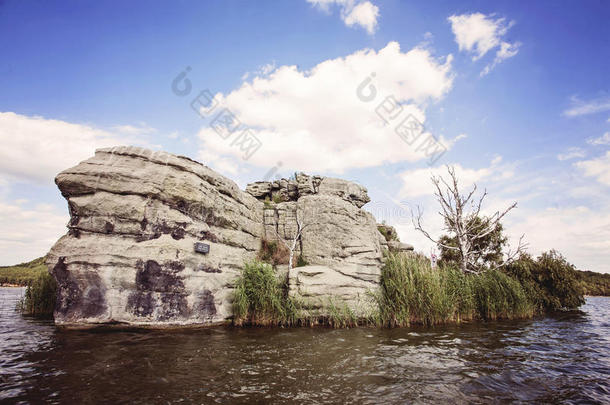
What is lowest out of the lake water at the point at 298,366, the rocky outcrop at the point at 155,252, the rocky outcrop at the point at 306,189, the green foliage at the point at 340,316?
the lake water at the point at 298,366

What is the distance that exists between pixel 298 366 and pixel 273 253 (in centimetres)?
1089

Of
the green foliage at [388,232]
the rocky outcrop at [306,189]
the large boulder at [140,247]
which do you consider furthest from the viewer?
the green foliage at [388,232]

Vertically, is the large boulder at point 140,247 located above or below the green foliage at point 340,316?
above

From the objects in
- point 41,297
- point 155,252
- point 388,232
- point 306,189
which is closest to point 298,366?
point 155,252

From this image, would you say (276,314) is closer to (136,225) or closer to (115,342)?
(115,342)

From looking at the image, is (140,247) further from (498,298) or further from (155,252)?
(498,298)

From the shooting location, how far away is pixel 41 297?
1448cm

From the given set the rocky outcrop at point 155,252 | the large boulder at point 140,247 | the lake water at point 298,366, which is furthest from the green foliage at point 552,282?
the large boulder at point 140,247

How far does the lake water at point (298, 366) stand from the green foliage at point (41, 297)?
5.62 meters

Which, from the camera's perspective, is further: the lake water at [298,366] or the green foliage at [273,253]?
the green foliage at [273,253]

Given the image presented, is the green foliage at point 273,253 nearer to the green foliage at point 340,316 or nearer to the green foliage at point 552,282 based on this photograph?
the green foliage at point 340,316

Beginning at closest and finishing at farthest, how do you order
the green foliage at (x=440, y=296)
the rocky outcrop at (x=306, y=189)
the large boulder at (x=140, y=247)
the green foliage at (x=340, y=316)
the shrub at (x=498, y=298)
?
the large boulder at (x=140, y=247) → the green foliage at (x=340, y=316) → the green foliage at (x=440, y=296) → the shrub at (x=498, y=298) → the rocky outcrop at (x=306, y=189)

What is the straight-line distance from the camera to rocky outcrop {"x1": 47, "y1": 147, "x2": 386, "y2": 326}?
977cm

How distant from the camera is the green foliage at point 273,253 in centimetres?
1639
